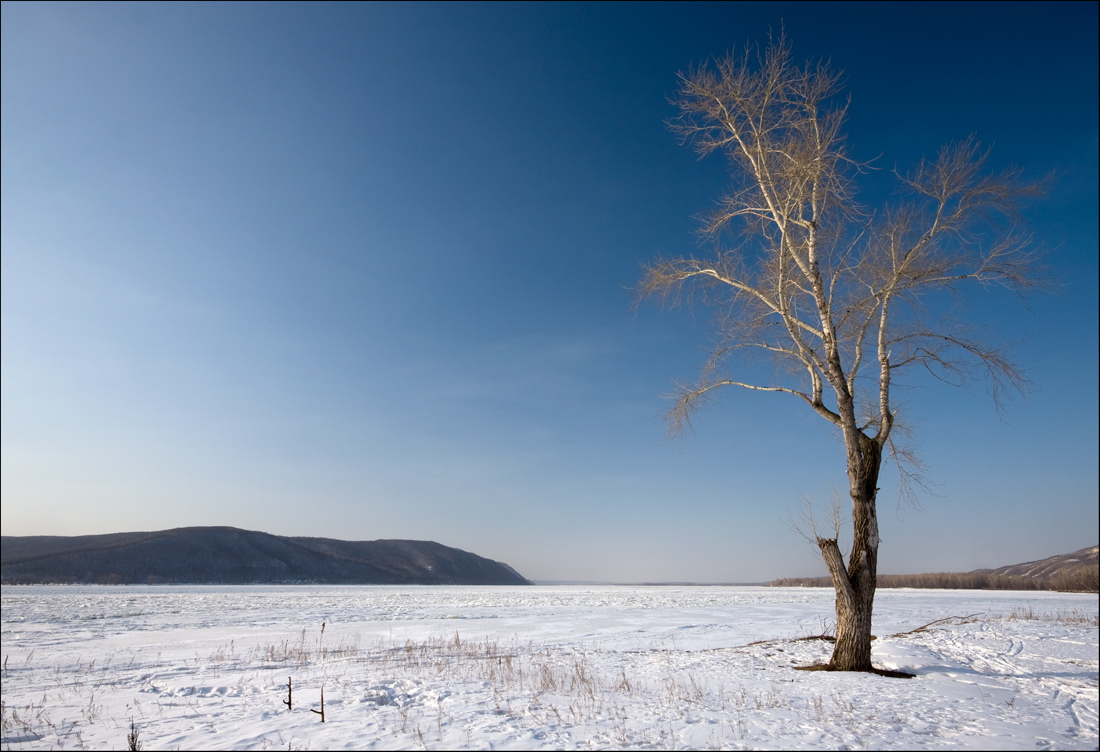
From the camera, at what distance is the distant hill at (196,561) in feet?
326

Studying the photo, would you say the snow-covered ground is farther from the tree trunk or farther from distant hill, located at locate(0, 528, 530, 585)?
distant hill, located at locate(0, 528, 530, 585)

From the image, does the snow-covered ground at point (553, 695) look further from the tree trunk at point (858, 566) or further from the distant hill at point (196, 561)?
the distant hill at point (196, 561)

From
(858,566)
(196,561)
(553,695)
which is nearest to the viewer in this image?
(553,695)

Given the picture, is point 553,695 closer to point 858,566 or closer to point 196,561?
point 858,566

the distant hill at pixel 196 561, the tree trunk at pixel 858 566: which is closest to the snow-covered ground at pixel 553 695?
the tree trunk at pixel 858 566

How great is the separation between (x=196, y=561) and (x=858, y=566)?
157m

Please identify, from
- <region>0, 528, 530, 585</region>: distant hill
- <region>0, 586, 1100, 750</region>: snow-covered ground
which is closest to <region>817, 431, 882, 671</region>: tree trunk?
<region>0, 586, 1100, 750</region>: snow-covered ground

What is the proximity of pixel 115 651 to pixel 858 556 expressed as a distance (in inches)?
670

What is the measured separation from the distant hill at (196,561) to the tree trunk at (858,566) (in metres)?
107

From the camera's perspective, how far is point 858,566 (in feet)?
30.4

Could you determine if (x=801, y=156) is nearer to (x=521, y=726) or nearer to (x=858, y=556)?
(x=858, y=556)

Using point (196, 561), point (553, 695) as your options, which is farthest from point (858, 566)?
point (196, 561)

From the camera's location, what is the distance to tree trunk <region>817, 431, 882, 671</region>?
8875 mm

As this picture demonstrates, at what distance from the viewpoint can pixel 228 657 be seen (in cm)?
1241
